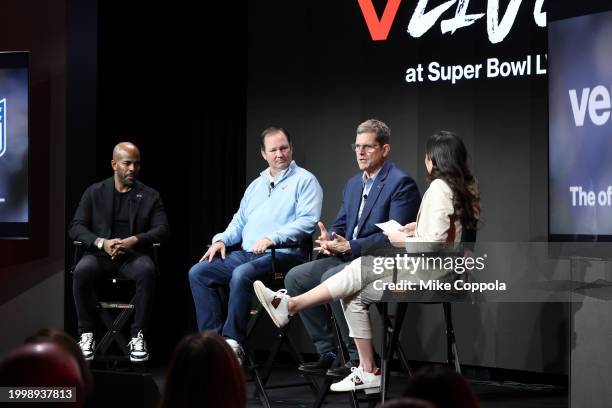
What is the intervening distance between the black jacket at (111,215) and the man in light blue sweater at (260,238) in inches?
21.9

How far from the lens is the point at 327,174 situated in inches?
266

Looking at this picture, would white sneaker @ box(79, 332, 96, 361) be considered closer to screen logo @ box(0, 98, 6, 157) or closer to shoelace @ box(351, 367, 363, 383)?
screen logo @ box(0, 98, 6, 157)

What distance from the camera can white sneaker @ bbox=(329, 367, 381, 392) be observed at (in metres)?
4.44

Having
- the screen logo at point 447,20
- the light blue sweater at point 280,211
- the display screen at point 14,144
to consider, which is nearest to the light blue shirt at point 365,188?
the light blue sweater at point 280,211

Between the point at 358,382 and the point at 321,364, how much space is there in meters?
0.47

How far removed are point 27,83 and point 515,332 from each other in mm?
3695

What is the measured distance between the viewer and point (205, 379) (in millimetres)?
1616

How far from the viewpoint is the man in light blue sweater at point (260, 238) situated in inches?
210

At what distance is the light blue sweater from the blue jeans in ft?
0.40

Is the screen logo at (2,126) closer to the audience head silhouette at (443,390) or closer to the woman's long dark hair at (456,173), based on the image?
the woman's long dark hair at (456,173)

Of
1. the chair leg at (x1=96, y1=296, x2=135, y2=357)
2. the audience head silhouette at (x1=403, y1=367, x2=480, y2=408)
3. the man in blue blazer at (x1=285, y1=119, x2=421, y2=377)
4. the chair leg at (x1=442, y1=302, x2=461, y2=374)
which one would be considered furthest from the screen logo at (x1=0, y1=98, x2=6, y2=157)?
the audience head silhouette at (x1=403, y1=367, x2=480, y2=408)

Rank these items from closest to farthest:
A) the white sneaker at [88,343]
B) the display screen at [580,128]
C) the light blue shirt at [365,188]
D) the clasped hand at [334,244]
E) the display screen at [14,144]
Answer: the display screen at [580,128] → the clasped hand at [334,244] → the light blue shirt at [365,188] → the white sneaker at [88,343] → the display screen at [14,144]

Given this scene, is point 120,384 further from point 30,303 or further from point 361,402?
point 30,303

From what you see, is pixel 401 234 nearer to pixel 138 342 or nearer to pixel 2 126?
pixel 138 342
